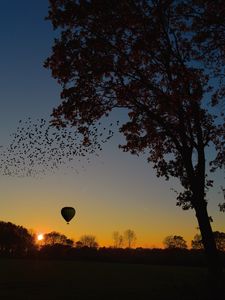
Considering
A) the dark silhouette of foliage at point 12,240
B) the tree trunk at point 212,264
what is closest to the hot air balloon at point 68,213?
the tree trunk at point 212,264

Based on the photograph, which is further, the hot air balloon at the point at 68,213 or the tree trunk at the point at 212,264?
the hot air balloon at the point at 68,213

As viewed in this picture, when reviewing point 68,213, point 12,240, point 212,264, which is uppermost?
point 12,240

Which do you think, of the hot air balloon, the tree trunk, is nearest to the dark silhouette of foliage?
the hot air balloon

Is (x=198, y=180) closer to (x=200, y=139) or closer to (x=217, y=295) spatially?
(x=200, y=139)

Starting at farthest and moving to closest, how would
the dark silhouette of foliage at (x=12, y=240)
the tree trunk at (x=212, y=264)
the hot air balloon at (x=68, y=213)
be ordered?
the dark silhouette of foliage at (x=12, y=240), the hot air balloon at (x=68, y=213), the tree trunk at (x=212, y=264)

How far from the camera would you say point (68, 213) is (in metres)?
54.8

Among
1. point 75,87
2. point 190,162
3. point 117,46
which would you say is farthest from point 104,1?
point 190,162

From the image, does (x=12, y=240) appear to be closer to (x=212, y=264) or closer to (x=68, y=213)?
(x=68, y=213)

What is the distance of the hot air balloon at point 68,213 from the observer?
5394 cm

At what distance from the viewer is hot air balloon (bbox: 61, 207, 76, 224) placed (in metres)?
53.9

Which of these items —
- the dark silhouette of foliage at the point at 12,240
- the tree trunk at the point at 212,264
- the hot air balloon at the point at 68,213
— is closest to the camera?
the tree trunk at the point at 212,264

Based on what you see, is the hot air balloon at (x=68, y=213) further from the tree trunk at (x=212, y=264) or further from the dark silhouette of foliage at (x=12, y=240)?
the dark silhouette of foliage at (x=12, y=240)

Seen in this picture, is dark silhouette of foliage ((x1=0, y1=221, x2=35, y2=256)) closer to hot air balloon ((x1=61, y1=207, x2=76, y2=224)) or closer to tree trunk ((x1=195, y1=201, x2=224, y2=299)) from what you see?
hot air balloon ((x1=61, y1=207, x2=76, y2=224))

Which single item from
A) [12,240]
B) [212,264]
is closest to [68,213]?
[212,264]
